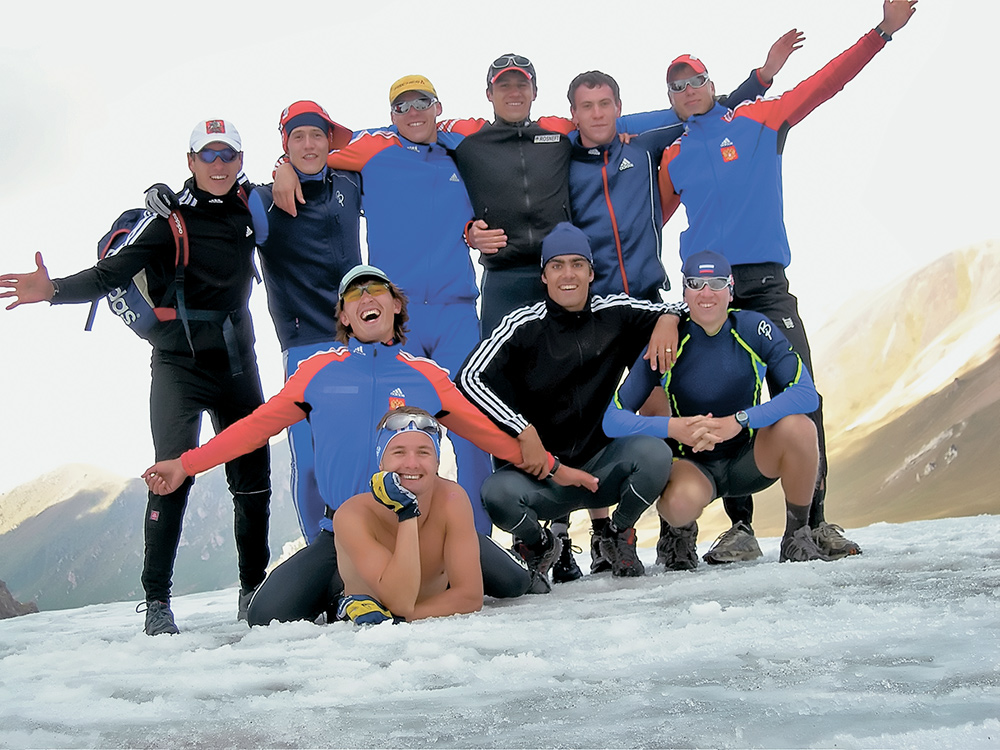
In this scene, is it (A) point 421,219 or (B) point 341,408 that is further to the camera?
(A) point 421,219

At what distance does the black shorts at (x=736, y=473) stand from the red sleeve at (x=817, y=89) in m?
1.83

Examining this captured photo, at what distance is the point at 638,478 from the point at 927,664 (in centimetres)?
201

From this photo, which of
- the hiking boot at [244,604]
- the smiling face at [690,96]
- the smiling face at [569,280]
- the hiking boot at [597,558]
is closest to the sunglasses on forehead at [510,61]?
the smiling face at [690,96]

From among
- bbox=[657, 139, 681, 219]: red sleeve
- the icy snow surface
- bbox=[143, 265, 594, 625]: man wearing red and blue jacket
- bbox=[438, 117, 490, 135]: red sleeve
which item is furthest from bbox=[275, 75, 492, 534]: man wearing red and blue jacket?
the icy snow surface

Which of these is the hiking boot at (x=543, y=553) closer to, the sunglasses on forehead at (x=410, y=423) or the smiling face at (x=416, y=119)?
the sunglasses on forehead at (x=410, y=423)

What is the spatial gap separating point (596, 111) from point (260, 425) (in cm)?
248

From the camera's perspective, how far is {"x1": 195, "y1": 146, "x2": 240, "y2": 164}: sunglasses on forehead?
389 centimetres

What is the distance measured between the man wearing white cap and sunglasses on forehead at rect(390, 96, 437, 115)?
1102 mm

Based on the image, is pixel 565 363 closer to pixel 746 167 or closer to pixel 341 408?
pixel 341 408

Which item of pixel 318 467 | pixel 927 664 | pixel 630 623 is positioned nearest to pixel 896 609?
pixel 927 664

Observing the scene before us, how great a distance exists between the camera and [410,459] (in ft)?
10.3

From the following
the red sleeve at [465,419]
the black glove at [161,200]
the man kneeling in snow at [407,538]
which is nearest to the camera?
the man kneeling in snow at [407,538]

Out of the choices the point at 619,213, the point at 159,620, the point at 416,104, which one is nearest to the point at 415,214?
the point at 416,104

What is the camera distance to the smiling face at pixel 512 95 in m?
4.81
